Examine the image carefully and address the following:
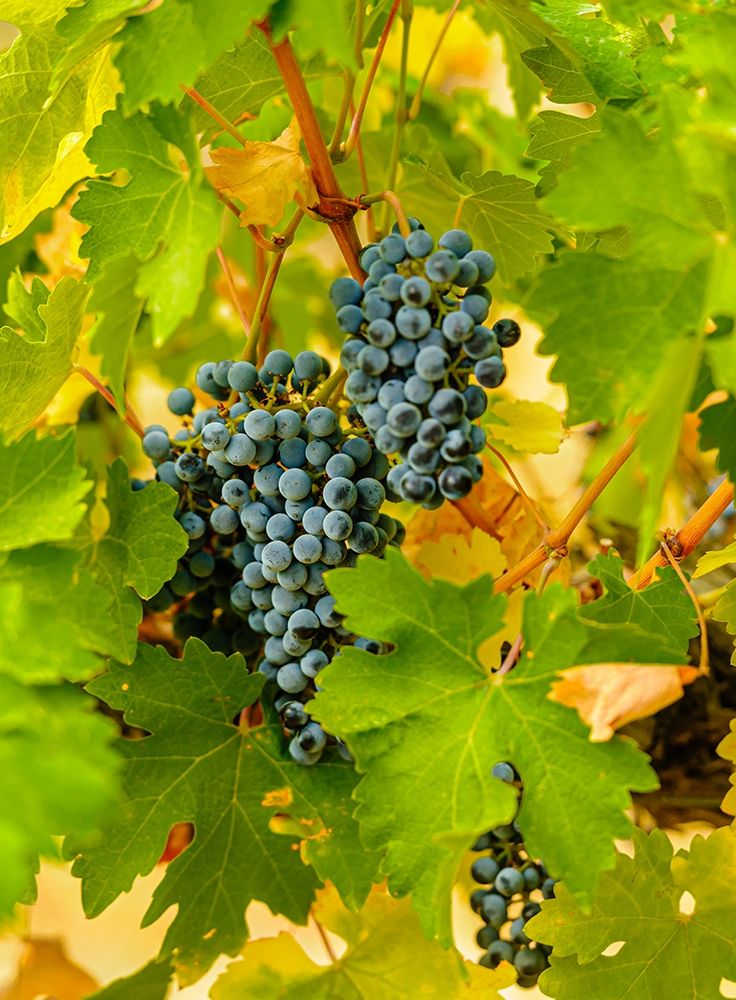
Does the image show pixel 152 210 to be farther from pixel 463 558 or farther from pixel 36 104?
pixel 463 558

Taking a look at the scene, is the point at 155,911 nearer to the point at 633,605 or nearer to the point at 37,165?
the point at 633,605

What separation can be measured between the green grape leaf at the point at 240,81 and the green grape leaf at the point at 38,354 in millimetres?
165

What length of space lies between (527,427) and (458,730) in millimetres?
360

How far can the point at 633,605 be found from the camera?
0.72 meters

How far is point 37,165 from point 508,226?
1.24 ft

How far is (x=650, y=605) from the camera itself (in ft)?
2.36

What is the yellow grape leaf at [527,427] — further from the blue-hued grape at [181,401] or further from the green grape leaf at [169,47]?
the green grape leaf at [169,47]

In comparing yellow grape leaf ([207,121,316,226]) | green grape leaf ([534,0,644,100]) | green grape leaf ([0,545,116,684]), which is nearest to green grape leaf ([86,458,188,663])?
green grape leaf ([0,545,116,684])

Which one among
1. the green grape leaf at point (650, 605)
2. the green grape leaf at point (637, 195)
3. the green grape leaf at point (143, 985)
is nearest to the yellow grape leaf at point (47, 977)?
the green grape leaf at point (143, 985)

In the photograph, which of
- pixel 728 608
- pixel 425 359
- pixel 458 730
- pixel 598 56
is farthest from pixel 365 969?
pixel 598 56

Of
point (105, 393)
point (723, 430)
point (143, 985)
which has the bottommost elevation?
point (143, 985)

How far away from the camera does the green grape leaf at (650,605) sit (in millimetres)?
712

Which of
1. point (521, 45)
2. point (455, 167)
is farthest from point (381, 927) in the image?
point (455, 167)

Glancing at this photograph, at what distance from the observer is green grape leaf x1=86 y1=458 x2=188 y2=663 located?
0.69 m
